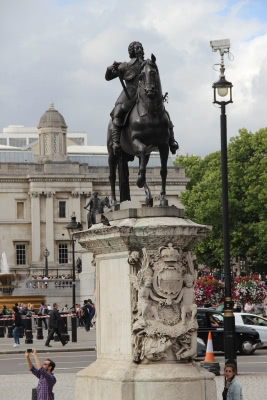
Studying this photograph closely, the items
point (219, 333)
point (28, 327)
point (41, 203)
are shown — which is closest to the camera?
point (219, 333)

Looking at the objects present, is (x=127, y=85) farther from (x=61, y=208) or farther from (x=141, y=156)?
(x=61, y=208)

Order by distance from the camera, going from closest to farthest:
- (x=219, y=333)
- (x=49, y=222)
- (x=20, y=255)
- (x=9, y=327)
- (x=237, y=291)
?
(x=219, y=333) → (x=9, y=327) → (x=237, y=291) → (x=20, y=255) → (x=49, y=222)

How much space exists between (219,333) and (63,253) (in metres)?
95.2

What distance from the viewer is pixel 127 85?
48.0 feet

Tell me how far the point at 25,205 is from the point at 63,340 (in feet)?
295

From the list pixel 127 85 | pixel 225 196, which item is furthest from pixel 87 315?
pixel 127 85

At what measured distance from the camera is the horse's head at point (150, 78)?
45.8 feet

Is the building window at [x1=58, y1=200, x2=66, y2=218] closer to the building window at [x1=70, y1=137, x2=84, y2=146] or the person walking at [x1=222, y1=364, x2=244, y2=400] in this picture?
the building window at [x1=70, y1=137, x2=84, y2=146]

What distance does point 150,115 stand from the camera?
14.1 meters

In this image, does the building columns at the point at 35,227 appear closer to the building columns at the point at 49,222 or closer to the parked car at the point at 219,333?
the building columns at the point at 49,222

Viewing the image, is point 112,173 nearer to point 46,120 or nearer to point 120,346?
point 120,346

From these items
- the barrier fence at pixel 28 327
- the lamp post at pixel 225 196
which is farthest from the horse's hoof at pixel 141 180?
the barrier fence at pixel 28 327

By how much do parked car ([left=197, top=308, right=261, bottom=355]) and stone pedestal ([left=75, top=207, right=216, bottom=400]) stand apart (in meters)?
20.8

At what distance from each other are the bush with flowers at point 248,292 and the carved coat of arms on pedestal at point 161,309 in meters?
40.9
